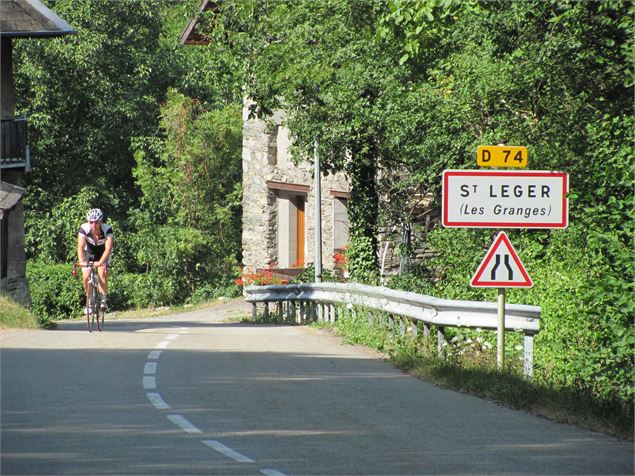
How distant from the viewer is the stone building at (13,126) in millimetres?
24859

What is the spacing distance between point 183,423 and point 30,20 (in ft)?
60.0

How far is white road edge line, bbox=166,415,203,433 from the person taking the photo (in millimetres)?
8867

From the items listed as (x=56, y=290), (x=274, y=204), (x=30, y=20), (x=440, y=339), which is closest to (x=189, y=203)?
(x=274, y=204)

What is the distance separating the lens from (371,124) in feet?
74.5

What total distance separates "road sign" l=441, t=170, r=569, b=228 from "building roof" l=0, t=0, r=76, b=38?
15.6 meters

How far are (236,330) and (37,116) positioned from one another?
24.5 metres

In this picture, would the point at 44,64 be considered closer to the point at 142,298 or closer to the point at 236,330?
the point at 142,298

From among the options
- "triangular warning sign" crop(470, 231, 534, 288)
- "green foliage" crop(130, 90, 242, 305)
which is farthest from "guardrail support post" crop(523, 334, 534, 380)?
"green foliage" crop(130, 90, 242, 305)

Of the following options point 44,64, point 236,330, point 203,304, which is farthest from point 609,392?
point 44,64

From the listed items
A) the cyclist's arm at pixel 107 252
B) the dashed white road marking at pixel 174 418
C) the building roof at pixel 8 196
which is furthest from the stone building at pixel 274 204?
the dashed white road marking at pixel 174 418

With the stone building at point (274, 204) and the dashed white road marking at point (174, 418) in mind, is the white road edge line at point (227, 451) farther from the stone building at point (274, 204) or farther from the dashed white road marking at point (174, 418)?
the stone building at point (274, 204)

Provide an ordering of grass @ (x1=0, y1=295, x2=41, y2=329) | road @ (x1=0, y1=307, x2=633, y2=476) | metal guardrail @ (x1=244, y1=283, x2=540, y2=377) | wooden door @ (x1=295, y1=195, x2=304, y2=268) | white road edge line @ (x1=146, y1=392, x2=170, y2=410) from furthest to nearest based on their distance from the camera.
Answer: wooden door @ (x1=295, y1=195, x2=304, y2=268), grass @ (x1=0, y1=295, x2=41, y2=329), metal guardrail @ (x1=244, y1=283, x2=540, y2=377), white road edge line @ (x1=146, y1=392, x2=170, y2=410), road @ (x1=0, y1=307, x2=633, y2=476)

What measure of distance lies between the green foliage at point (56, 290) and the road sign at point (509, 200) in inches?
1081

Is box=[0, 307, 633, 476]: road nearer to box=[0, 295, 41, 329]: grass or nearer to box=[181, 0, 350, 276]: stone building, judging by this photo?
box=[0, 295, 41, 329]: grass
